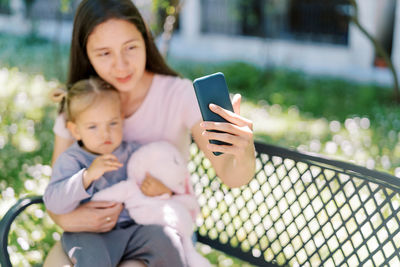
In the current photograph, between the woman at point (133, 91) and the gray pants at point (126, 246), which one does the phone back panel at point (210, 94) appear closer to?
the woman at point (133, 91)

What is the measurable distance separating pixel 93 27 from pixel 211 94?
78 centimetres

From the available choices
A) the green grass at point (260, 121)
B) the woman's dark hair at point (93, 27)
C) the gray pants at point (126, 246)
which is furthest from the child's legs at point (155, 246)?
the green grass at point (260, 121)

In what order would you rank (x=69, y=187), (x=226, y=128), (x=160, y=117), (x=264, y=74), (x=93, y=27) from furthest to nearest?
1. (x=264, y=74)
2. (x=160, y=117)
3. (x=93, y=27)
4. (x=69, y=187)
5. (x=226, y=128)

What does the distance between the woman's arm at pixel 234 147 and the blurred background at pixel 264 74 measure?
1.28 metres

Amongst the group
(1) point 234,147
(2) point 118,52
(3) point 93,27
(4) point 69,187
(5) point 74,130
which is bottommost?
(4) point 69,187

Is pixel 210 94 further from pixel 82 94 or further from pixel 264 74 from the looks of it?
pixel 264 74

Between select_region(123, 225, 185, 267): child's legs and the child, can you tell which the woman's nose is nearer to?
the child

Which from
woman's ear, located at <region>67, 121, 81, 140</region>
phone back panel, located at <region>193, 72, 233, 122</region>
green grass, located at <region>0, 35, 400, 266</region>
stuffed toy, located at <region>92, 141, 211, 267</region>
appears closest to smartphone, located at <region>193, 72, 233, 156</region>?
phone back panel, located at <region>193, 72, 233, 122</region>

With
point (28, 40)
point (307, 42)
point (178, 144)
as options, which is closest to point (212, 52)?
point (307, 42)

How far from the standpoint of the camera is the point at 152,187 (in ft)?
7.34

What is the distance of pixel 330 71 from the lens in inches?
363

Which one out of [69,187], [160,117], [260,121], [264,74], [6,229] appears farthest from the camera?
[264,74]

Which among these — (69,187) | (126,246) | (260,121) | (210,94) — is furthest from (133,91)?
(260,121)

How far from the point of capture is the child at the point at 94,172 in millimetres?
2018
